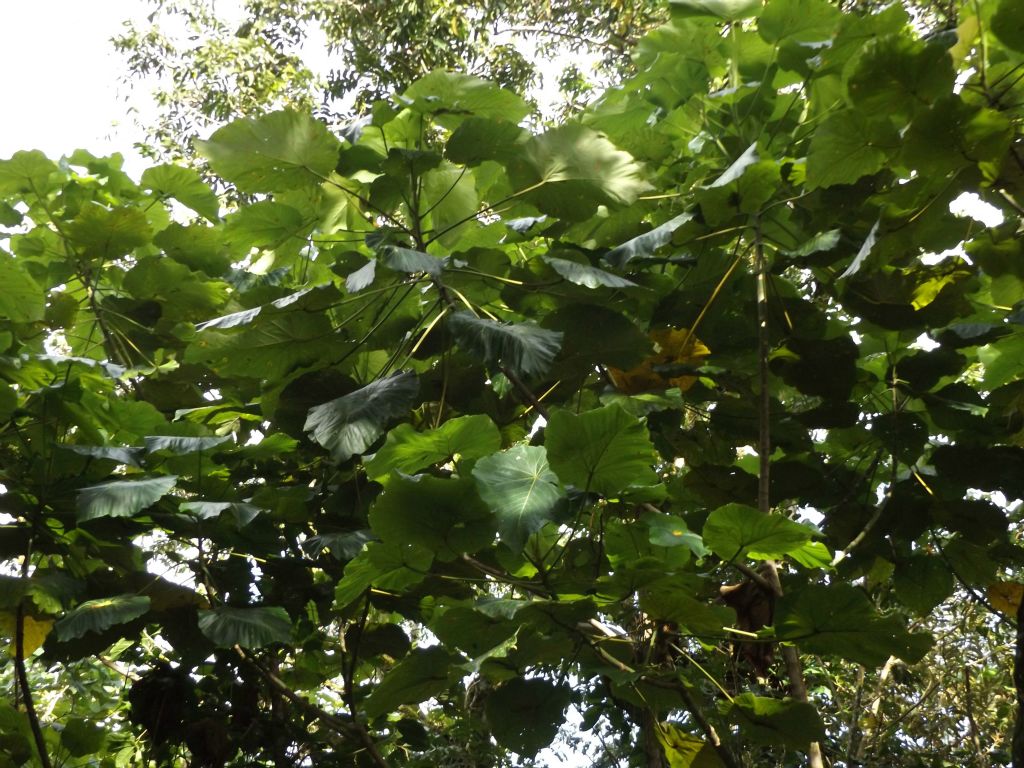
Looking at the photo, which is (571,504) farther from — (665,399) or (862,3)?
(862,3)

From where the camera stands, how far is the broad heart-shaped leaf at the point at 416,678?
1.22m

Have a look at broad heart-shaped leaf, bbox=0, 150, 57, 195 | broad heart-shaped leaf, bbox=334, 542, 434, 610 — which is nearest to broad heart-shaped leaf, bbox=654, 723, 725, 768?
broad heart-shaped leaf, bbox=334, 542, 434, 610

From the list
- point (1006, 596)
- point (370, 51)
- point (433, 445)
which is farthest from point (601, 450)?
point (370, 51)

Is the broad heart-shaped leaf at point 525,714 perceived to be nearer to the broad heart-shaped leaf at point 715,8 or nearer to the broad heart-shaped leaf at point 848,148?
the broad heart-shaped leaf at point 848,148

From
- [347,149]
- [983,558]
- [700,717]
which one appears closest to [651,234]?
[347,149]

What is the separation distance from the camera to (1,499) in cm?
143

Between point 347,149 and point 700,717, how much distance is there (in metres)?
0.83

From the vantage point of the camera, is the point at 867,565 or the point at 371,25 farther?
the point at 371,25

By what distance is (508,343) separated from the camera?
1.14m

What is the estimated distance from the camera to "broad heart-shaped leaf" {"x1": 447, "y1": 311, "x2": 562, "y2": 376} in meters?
1.12

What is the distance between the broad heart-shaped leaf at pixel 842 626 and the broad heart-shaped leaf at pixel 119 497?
76 centimetres

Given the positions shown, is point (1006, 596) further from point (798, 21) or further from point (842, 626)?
point (798, 21)

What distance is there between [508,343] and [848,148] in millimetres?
452

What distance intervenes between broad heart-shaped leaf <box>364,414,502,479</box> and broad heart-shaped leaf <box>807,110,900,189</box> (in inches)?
19.5
